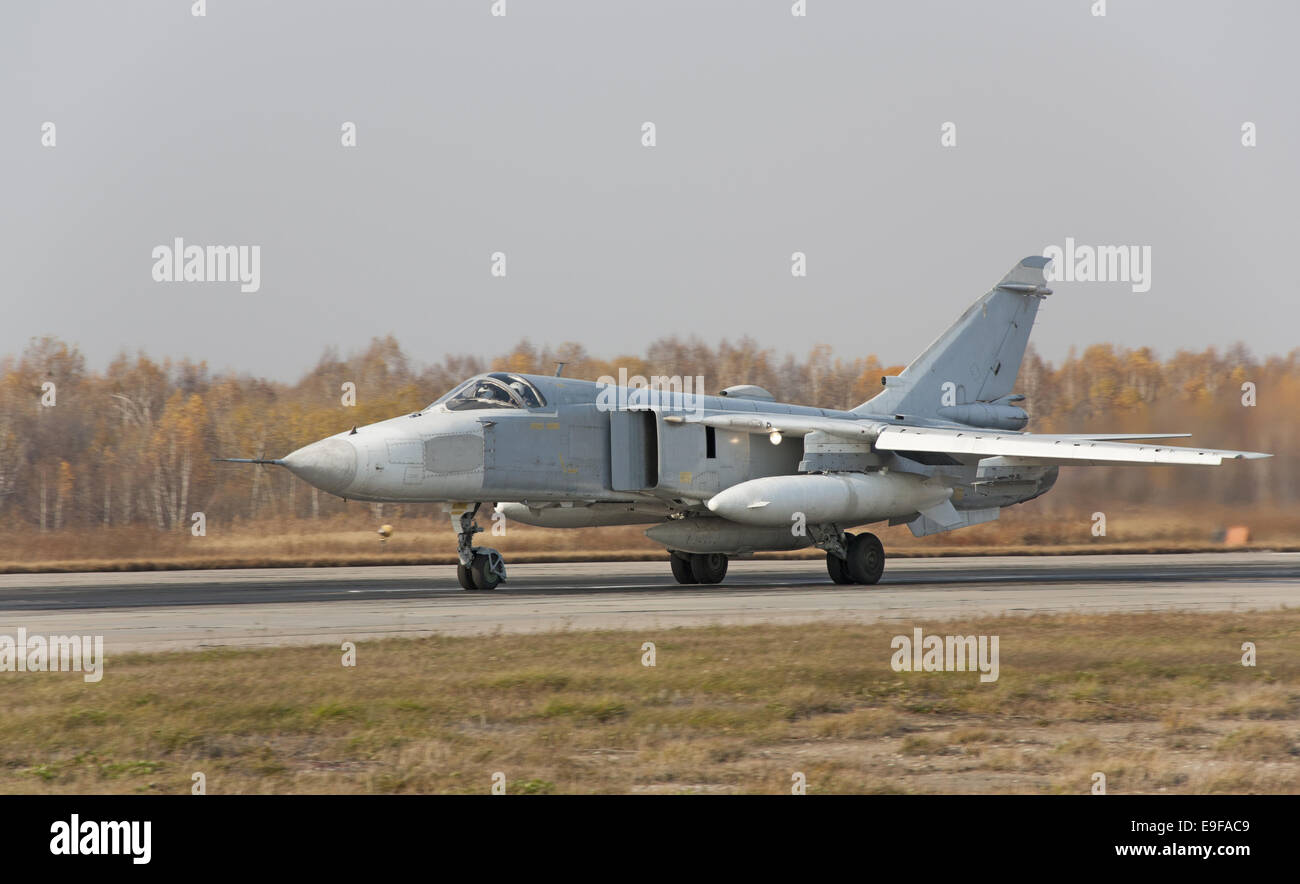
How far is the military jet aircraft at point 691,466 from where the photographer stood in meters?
16.8

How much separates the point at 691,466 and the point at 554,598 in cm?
360

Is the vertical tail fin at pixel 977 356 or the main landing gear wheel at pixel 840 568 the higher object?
the vertical tail fin at pixel 977 356

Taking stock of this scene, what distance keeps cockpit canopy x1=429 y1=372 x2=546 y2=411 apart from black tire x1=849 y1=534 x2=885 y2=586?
5.35 m

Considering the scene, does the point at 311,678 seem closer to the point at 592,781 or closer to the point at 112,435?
the point at 592,781

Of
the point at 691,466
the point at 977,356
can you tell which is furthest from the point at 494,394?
the point at 977,356

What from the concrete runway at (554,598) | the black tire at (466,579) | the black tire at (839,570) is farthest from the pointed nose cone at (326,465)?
the black tire at (839,570)

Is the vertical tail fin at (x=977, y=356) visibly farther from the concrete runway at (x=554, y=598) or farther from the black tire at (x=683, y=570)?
the black tire at (x=683, y=570)

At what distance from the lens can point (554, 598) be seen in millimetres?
16328

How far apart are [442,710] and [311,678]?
5.30 ft

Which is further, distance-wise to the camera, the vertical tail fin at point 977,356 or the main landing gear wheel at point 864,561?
the vertical tail fin at point 977,356

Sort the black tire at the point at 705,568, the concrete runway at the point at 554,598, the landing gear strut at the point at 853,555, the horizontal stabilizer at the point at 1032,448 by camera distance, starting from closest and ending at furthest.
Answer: the concrete runway at the point at 554,598 < the horizontal stabilizer at the point at 1032,448 < the landing gear strut at the point at 853,555 < the black tire at the point at 705,568

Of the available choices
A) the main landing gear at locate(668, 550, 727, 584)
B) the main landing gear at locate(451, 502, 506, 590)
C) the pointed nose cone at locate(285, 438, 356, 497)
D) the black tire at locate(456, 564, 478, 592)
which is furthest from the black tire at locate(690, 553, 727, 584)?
the pointed nose cone at locate(285, 438, 356, 497)

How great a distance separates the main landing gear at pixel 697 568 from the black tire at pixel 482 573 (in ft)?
11.4

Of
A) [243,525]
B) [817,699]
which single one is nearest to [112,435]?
[243,525]
